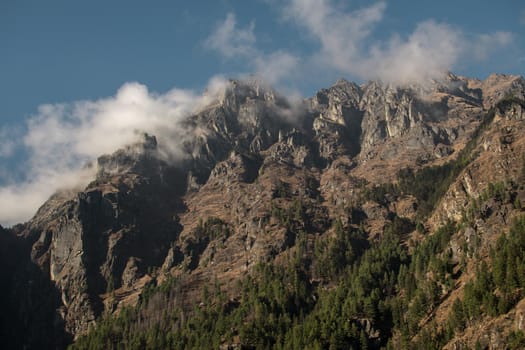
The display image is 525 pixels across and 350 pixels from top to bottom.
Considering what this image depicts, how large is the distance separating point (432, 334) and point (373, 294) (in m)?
40.2

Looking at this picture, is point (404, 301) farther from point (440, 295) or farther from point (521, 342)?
point (521, 342)

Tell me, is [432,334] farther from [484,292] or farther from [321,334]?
[321,334]

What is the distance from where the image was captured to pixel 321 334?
17275 centimetres

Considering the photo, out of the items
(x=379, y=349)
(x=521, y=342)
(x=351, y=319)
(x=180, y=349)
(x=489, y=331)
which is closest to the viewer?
(x=521, y=342)

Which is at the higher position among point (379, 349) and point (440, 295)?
point (440, 295)

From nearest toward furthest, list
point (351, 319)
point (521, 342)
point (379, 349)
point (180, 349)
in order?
point (521, 342) → point (379, 349) → point (351, 319) → point (180, 349)

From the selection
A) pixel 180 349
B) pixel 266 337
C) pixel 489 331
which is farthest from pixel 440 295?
pixel 180 349

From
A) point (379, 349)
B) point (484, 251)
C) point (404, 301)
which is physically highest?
point (484, 251)

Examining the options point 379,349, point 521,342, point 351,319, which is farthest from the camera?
point 351,319

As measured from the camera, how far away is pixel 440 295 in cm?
17750

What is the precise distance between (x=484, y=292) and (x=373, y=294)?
49384 mm

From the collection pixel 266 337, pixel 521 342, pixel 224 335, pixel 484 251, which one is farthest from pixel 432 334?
pixel 224 335

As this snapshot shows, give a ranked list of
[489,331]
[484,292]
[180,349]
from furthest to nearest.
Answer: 1. [180,349]
2. [484,292]
3. [489,331]

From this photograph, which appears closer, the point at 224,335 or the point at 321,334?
the point at 321,334
